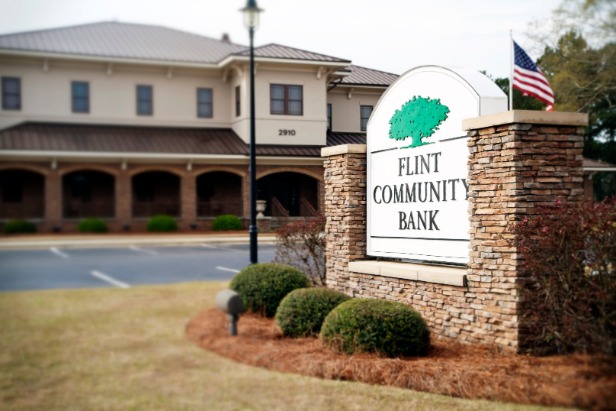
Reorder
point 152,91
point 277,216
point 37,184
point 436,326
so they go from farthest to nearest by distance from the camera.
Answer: point 436,326
point 277,216
point 152,91
point 37,184

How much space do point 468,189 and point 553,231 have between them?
113 cm

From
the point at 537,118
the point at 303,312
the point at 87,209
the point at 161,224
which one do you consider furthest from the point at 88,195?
the point at 303,312

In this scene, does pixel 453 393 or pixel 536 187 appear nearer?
pixel 453 393

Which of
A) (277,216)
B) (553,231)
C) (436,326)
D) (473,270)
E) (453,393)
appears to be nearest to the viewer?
(277,216)

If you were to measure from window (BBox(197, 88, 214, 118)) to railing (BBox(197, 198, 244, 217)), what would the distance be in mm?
415

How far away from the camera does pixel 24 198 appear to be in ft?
8.04

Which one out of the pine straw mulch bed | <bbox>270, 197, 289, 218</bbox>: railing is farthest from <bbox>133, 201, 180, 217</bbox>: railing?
the pine straw mulch bed

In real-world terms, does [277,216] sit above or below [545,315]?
above

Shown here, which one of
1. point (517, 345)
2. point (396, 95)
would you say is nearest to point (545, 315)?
point (517, 345)

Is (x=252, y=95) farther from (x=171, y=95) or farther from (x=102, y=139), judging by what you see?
(x=102, y=139)

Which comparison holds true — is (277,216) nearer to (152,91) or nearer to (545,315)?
(152,91)

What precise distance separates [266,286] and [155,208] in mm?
5917

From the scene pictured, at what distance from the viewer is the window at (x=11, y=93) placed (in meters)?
2.50

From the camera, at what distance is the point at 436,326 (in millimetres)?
8062
